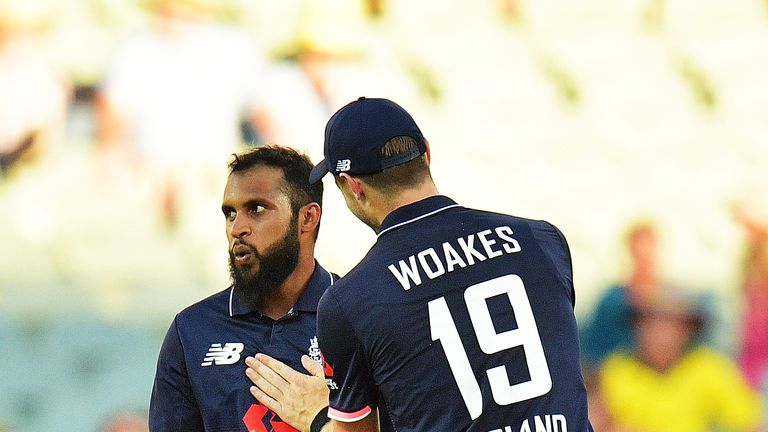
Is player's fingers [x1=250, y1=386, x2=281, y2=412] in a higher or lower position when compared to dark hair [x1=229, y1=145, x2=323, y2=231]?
lower

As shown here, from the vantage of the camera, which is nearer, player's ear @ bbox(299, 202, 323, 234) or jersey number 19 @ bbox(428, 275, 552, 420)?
jersey number 19 @ bbox(428, 275, 552, 420)

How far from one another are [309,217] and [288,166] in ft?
0.49

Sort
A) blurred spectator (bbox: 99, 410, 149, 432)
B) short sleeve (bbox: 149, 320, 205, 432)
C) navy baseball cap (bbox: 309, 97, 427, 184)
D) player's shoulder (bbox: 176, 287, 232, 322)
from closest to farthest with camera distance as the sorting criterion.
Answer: navy baseball cap (bbox: 309, 97, 427, 184)
short sleeve (bbox: 149, 320, 205, 432)
player's shoulder (bbox: 176, 287, 232, 322)
blurred spectator (bbox: 99, 410, 149, 432)

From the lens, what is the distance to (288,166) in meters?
3.15

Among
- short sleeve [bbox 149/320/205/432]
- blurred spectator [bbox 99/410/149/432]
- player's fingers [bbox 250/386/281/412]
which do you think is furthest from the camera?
blurred spectator [bbox 99/410/149/432]

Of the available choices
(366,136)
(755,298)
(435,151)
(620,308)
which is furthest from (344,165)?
(755,298)

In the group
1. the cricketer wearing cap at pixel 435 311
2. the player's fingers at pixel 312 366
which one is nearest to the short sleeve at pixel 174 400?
the player's fingers at pixel 312 366

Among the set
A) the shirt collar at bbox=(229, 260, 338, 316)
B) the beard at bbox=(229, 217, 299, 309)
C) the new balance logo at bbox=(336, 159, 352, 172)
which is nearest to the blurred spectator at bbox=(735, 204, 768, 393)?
the shirt collar at bbox=(229, 260, 338, 316)

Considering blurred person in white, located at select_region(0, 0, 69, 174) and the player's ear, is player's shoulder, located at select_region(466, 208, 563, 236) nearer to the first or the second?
the player's ear

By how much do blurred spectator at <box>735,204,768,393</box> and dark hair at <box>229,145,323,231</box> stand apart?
353 centimetres

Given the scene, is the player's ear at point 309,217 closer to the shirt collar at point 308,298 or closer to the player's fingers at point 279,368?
the shirt collar at point 308,298

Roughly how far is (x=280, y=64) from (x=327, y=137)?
351 centimetres

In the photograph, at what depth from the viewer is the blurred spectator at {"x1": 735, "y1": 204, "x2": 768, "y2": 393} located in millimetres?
5969

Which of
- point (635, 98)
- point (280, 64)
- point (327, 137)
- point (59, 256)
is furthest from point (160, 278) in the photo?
point (327, 137)
